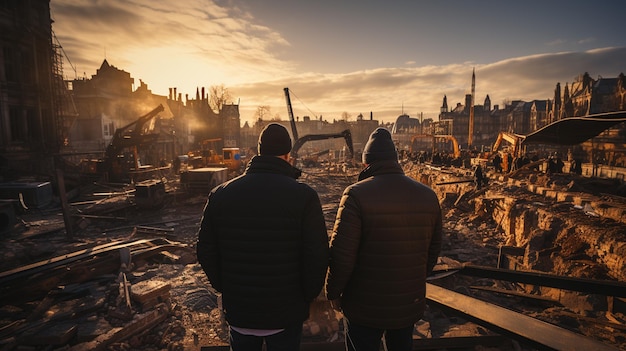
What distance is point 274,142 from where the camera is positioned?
2.25 metres

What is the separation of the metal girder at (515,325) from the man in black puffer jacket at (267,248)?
7.80ft

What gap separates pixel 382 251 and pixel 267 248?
82 centimetres

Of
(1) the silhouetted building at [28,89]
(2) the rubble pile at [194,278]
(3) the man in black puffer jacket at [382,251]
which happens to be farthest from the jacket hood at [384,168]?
(1) the silhouetted building at [28,89]

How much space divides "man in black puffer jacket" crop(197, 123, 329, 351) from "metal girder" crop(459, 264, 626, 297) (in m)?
3.04

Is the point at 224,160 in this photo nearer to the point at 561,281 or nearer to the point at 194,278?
the point at 194,278

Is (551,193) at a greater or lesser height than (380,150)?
lesser

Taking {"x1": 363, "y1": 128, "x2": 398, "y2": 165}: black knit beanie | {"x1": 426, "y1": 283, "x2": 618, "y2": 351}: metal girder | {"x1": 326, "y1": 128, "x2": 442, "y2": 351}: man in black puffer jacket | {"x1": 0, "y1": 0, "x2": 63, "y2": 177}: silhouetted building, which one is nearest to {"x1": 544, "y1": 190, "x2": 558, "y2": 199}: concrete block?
{"x1": 426, "y1": 283, "x2": 618, "y2": 351}: metal girder

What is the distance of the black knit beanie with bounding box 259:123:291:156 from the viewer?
224 cm

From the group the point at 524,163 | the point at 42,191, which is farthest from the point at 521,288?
the point at 42,191

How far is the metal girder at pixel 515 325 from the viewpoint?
299 centimetres

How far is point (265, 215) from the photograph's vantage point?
204cm

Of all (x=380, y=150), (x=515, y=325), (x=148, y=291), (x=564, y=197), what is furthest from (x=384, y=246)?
(x=564, y=197)

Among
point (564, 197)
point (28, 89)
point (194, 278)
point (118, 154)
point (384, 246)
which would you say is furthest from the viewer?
point (28, 89)

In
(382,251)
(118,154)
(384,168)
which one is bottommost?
(382,251)
